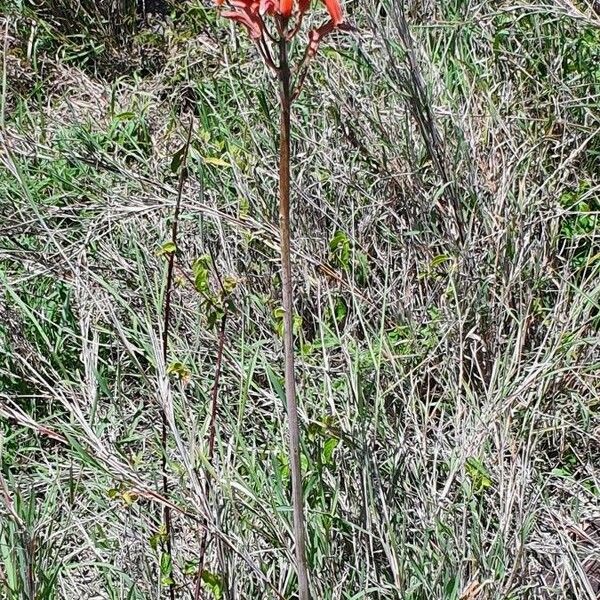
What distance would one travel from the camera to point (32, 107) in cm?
373

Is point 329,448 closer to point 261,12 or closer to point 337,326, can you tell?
point 337,326

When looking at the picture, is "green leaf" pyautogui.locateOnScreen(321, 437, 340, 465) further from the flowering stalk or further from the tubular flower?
the tubular flower

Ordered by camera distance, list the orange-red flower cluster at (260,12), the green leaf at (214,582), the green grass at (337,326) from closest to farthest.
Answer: the orange-red flower cluster at (260,12)
the green leaf at (214,582)
the green grass at (337,326)

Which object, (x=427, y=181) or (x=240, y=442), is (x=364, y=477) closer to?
(x=240, y=442)

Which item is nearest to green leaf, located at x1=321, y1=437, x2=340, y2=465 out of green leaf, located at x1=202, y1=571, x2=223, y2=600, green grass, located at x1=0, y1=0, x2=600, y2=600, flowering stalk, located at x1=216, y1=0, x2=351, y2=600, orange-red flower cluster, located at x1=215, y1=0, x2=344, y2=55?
green grass, located at x1=0, y1=0, x2=600, y2=600

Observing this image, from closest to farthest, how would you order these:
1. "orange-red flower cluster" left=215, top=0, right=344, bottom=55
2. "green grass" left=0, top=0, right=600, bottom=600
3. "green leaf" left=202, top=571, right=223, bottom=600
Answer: "orange-red flower cluster" left=215, top=0, right=344, bottom=55
"green leaf" left=202, top=571, right=223, bottom=600
"green grass" left=0, top=0, right=600, bottom=600

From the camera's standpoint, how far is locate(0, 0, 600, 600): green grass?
182cm

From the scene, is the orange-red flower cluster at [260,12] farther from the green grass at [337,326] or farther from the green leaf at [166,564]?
the green leaf at [166,564]

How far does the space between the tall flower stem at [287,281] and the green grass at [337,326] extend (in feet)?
1.02

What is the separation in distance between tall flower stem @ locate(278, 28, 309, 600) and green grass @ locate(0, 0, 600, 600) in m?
0.31

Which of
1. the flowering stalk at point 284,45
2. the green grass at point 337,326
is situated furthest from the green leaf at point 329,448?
the flowering stalk at point 284,45

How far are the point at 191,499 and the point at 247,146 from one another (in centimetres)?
152

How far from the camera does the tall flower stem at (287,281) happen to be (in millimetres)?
1133

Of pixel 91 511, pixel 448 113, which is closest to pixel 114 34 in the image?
pixel 448 113
